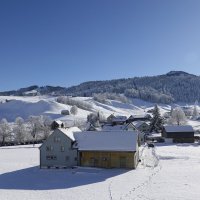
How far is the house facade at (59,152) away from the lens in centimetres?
5262

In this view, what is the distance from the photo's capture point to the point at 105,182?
133 feet

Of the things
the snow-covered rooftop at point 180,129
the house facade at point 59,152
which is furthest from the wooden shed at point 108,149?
the snow-covered rooftop at point 180,129

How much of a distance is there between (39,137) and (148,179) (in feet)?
285

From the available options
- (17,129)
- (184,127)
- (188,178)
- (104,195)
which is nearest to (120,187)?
(104,195)

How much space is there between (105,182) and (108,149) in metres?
11.2

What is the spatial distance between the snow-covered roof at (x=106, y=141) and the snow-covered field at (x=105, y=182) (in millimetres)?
3455

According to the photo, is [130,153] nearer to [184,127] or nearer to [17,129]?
[184,127]

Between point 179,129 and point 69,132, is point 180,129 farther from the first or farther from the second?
point 69,132

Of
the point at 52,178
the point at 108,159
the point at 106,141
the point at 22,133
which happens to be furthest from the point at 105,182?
the point at 22,133

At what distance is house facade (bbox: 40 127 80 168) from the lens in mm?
52625

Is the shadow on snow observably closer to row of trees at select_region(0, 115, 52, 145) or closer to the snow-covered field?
the snow-covered field

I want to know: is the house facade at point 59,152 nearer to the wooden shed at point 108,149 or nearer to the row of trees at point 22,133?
the wooden shed at point 108,149

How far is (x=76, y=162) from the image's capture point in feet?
171

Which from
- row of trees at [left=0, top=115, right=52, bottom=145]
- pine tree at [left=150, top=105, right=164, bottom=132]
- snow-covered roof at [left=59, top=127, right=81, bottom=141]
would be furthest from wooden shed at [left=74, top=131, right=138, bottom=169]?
row of trees at [left=0, top=115, right=52, bottom=145]
